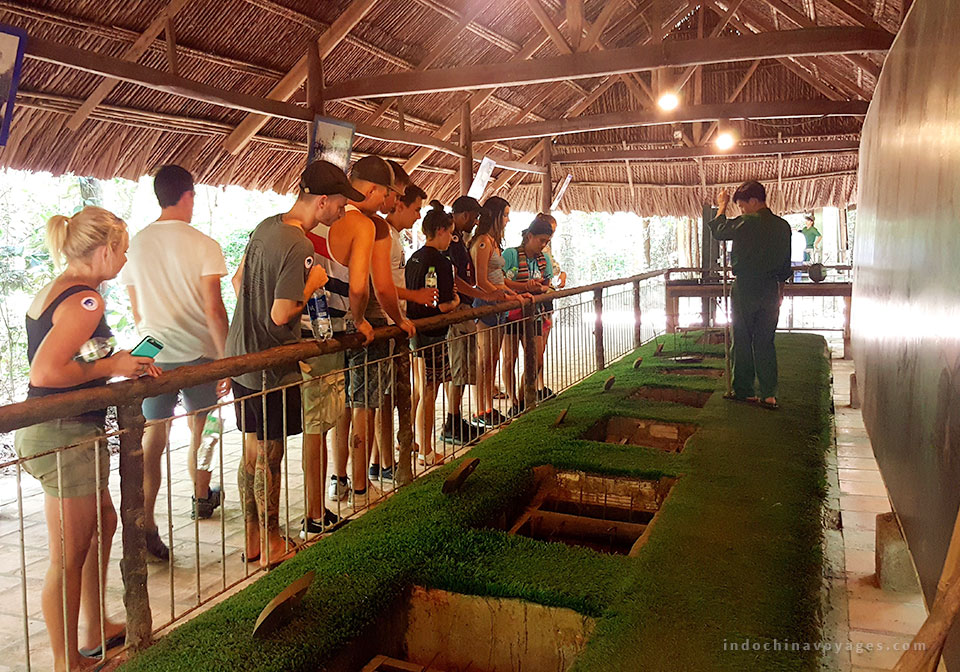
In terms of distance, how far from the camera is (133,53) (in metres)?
5.89

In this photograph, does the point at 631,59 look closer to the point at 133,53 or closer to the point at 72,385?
the point at 133,53

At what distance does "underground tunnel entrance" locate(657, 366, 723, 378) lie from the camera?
22.2 ft

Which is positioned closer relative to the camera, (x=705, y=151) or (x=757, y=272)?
(x=757, y=272)

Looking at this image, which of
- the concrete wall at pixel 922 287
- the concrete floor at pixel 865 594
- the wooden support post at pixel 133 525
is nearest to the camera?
the concrete wall at pixel 922 287

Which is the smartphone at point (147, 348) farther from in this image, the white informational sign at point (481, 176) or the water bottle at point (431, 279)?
the white informational sign at point (481, 176)

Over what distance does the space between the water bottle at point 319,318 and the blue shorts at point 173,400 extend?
69 centimetres

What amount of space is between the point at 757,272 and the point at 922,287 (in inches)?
112

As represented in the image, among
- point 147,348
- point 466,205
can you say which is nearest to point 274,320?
point 147,348

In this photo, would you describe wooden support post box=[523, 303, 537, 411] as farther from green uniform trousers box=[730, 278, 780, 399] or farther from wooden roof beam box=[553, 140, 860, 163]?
wooden roof beam box=[553, 140, 860, 163]

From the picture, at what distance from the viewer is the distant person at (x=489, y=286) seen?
5.20 metres

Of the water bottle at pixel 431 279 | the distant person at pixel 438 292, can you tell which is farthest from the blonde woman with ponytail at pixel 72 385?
the distant person at pixel 438 292

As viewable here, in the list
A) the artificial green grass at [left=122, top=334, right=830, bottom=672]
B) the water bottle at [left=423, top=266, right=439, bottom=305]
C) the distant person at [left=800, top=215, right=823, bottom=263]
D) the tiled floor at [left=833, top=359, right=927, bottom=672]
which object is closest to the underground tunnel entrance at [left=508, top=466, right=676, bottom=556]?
the artificial green grass at [left=122, top=334, right=830, bottom=672]

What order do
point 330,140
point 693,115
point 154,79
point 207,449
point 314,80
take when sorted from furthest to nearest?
1. point 693,115
2. point 330,140
3. point 314,80
4. point 154,79
5. point 207,449

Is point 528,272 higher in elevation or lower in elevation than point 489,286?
higher
